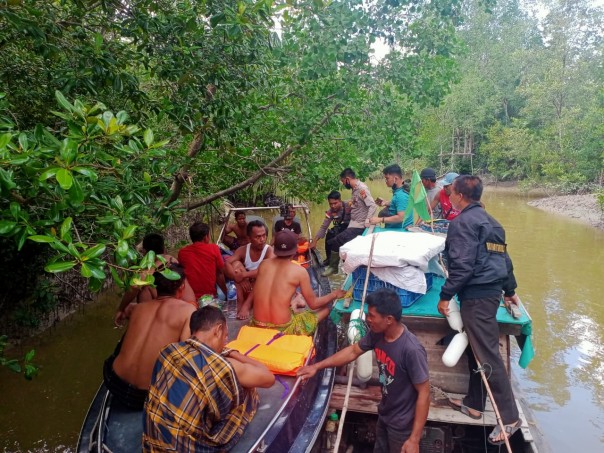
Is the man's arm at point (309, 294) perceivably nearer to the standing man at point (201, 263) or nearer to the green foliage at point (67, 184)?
the standing man at point (201, 263)

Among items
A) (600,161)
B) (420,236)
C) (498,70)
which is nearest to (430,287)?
(420,236)

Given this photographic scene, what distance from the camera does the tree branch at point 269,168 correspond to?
6020mm

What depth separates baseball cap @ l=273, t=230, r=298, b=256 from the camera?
3.76m

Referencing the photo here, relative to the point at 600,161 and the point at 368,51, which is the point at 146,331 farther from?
the point at 600,161

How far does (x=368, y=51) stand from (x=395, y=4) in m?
0.65

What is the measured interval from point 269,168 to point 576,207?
57.5 ft

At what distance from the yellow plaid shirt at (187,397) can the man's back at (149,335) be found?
0.57 m

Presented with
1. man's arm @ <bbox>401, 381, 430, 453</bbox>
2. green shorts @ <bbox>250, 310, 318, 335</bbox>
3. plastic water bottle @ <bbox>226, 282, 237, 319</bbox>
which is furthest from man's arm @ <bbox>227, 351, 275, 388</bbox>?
plastic water bottle @ <bbox>226, 282, 237, 319</bbox>

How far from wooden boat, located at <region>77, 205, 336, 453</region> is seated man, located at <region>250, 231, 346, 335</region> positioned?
55 centimetres

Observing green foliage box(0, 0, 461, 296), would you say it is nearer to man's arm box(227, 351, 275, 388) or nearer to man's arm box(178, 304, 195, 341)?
man's arm box(178, 304, 195, 341)

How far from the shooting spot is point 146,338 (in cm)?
280

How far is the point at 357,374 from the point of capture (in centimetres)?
382

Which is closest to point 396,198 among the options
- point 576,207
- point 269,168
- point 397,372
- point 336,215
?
point 336,215

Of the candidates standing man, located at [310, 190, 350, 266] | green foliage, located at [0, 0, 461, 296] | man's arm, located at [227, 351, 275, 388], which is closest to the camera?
green foliage, located at [0, 0, 461, 296]
